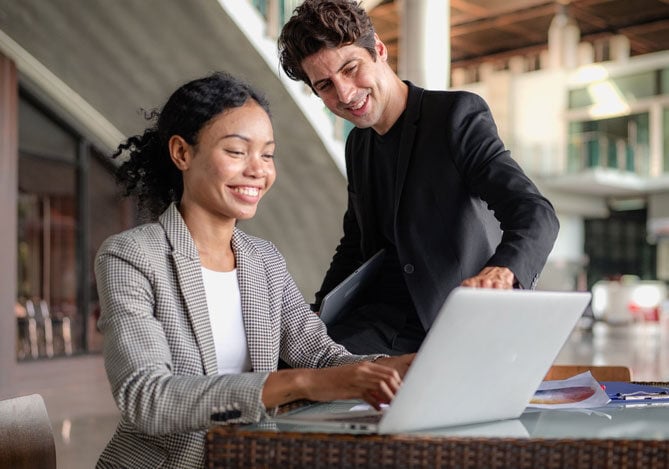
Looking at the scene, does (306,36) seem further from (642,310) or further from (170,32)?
(642,310)

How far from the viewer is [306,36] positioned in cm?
239

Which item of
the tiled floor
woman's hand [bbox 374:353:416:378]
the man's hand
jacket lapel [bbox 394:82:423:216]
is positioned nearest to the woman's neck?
woman's hand [bbox 374:353:416:378]

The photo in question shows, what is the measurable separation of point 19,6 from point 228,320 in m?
7.72

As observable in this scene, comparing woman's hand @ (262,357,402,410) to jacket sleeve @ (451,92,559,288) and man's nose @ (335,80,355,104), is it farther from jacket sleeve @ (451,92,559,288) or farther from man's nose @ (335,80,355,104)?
man's nose @ (335,80,355,104)

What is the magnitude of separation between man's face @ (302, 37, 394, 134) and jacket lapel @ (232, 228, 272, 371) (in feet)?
2.31

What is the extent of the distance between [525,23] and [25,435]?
65.6ft

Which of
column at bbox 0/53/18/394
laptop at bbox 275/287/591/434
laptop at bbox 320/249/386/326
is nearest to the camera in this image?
laptop at bbox 275/287/591/434

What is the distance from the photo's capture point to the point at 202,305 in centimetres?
167

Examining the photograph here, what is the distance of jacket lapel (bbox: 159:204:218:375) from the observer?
1.64 meters

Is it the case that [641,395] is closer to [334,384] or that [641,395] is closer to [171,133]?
[334,384]

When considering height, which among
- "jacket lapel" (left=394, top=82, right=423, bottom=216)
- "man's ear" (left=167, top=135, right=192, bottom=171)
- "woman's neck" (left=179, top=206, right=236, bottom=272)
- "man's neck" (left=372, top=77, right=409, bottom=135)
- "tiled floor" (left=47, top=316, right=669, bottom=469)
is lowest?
"tiled floor" (left=47, top=316, right=669, bottom=469)

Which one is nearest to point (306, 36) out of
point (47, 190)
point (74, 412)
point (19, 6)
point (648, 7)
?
point (74, 412)

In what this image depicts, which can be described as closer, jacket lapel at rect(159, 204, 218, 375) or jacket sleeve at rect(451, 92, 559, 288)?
jacket lapel at rect(159, 204, 218, 375)

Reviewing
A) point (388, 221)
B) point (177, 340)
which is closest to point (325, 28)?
point (388, 221)
